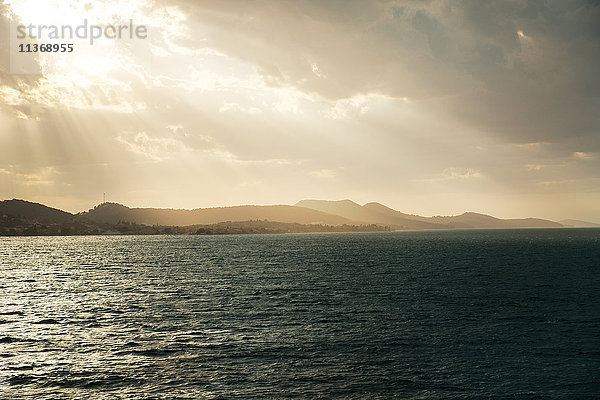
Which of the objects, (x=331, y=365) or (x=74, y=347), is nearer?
(x=331, y=365)

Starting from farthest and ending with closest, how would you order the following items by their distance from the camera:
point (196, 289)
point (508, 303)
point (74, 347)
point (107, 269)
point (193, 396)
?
point (107, 269)
point (196, 289)
point (508, 303)
point (74, 347)
point (193, 396)

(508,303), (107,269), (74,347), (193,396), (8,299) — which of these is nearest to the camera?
(193,396)

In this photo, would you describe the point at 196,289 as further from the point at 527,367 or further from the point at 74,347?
the point at 527,367

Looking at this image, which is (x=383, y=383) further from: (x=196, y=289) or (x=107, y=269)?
(x=107, y=269)

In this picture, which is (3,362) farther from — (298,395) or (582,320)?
(582,320)

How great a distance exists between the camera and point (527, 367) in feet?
117

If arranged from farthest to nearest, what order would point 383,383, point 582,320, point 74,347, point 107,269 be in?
point 107,269 → point 582,320 → point 74,347 → point 383,383

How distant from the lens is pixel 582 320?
52250mm

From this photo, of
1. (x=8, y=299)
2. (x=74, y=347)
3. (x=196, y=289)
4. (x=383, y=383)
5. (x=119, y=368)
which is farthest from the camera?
(x=196, y=289)

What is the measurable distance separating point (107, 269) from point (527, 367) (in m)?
118

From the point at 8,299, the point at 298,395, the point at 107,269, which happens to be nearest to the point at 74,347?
the point at 298,395

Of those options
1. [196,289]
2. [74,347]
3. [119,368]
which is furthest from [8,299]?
[119,368]

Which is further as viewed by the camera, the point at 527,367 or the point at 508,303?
the point at 508,303

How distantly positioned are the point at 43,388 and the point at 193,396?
11.4 meters
